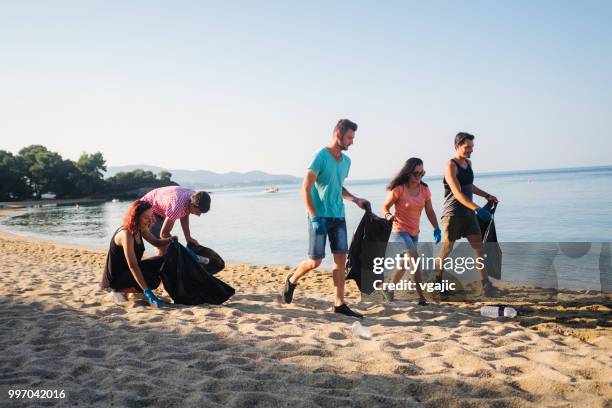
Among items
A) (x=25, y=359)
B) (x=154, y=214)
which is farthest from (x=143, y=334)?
(x=154, y=214)

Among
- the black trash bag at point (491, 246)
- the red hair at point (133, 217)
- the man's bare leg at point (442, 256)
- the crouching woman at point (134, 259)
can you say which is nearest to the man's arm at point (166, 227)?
the crouching woman at point (134, 259)

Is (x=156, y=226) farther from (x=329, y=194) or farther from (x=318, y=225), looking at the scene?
(x=329, y=194)

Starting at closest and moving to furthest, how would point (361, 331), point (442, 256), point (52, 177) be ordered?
point (361, 331)
point (442, 256)
point (52, 177)

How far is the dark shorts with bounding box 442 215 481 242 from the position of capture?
17.5 ft

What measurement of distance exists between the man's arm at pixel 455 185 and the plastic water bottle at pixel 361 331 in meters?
2.10

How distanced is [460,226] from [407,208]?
30.2 inches

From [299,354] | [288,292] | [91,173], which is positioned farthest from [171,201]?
[91,173]

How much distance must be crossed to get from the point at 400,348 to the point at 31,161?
86.1 metres

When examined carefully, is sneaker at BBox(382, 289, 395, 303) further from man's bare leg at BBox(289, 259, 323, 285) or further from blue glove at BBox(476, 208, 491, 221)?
blue glove at BBox(476, 208, 491, 221)

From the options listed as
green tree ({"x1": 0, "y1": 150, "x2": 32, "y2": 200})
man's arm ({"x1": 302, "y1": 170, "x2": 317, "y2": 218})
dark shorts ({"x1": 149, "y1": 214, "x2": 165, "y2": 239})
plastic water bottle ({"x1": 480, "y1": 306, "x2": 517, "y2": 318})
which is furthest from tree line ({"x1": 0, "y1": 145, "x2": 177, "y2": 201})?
plastic water bottle ({"x1": 480, "y1": 306, "x2": 517, "y2": 318})

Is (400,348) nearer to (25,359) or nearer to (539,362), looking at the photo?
(539,362)

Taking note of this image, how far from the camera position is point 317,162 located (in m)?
4.38

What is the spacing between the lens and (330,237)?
4559 mm

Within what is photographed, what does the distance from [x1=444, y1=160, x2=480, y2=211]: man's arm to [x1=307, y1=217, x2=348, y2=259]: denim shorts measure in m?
1.60
